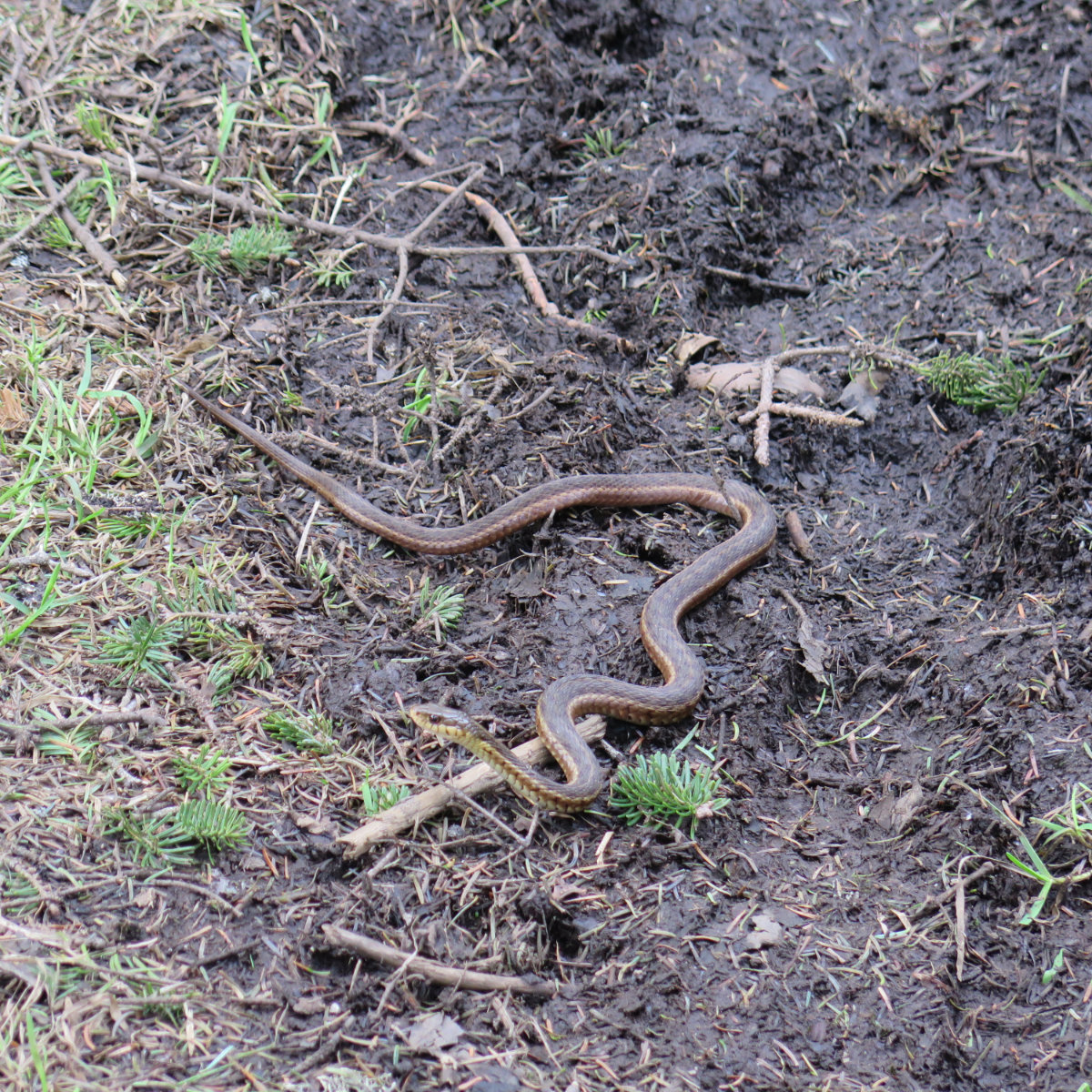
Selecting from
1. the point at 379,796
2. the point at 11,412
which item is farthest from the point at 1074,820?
the point at 11,412

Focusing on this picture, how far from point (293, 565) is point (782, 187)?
15.7 ft

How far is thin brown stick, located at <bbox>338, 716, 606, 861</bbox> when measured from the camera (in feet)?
12.2

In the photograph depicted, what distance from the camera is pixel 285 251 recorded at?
621 centimetres

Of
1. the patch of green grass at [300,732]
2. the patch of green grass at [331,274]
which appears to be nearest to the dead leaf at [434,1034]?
the patch of green grass at [300,732]

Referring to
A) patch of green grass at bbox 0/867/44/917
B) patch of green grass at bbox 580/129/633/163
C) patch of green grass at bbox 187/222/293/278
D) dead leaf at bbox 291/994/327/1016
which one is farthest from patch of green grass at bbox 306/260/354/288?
dead leaf at bbox 291/994/327/1016

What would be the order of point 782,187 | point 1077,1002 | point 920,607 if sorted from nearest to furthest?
1. point 1077,1002
2. point 920,607
3. point 782,187

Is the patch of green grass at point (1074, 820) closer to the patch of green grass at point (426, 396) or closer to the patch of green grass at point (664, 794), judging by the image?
the patch of green grass at point (664, 794)

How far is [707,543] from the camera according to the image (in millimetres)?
5391

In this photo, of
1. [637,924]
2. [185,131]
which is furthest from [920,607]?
[185,131]

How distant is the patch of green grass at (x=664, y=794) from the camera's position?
400 cm

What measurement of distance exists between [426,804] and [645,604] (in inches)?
64.8

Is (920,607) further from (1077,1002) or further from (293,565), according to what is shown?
(293,565)

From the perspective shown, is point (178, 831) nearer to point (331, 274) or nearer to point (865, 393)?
point (331, 274)

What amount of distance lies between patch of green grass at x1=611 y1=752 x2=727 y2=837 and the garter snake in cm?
15
